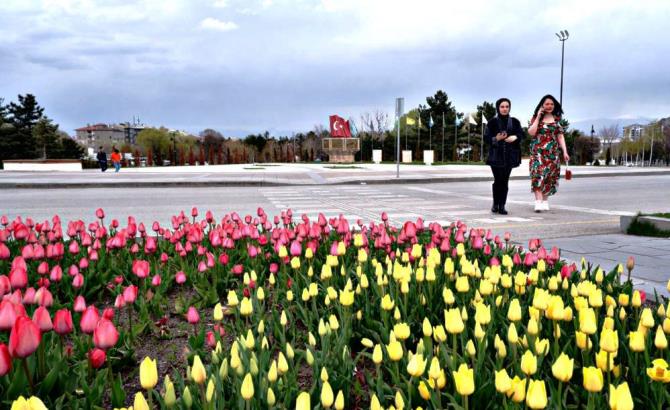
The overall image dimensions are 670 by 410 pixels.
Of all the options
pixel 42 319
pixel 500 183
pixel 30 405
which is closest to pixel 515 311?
pixel 30 405

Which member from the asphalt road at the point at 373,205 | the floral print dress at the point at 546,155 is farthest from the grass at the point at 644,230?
the floral print dress at the point at 546,155

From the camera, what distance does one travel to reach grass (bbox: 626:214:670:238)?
25.5ft

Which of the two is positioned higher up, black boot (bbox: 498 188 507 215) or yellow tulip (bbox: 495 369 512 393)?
yellow tulip (bbox: 495 369 512 393)

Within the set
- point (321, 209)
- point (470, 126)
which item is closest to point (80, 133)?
point (470, 126)

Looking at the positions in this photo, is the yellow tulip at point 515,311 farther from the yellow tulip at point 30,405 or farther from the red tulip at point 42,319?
the red tulip at point 42,319

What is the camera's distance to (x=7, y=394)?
2.17 meters

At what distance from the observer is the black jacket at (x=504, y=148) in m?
10.3

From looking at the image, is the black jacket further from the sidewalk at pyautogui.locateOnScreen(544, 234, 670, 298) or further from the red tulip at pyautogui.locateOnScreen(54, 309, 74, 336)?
the red tulip at pyautogui.locateOnScreen(54, 309, 74, 336)

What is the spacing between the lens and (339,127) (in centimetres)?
5916

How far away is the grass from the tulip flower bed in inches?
173

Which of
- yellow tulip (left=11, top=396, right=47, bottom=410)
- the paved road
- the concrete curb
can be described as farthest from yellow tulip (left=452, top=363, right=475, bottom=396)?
the concrete curb

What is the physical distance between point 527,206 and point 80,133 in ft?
625

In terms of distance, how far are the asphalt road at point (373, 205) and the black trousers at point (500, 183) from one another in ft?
1.15

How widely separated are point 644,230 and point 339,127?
170 ft
